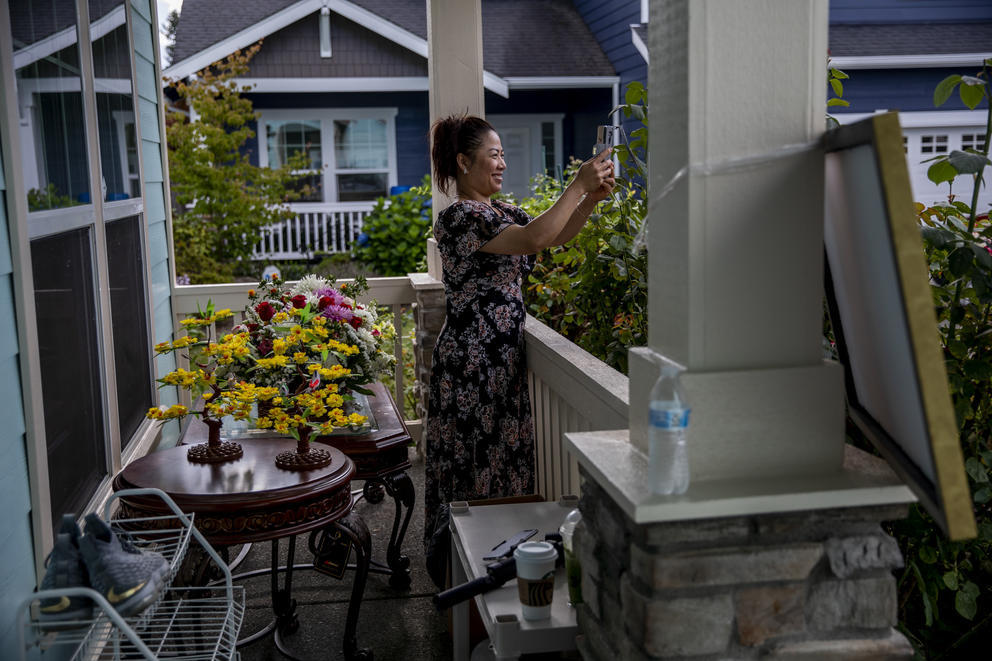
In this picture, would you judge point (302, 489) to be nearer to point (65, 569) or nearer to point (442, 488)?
point (65, 569)

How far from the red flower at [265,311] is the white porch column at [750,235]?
1954 millimetres

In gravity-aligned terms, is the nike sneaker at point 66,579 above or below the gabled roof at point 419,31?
below

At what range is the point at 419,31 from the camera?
13.0 m

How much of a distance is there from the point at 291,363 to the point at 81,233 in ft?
2.60

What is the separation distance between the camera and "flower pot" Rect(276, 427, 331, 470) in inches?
106

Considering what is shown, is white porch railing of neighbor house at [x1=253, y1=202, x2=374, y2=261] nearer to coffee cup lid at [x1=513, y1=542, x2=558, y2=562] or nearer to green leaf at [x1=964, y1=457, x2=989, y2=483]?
coffee cup lid at [x1=513, y1=542, x2=558, y2=562]

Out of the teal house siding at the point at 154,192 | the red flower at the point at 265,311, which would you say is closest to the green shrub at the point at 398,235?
the teal house siding at the point at 154,192

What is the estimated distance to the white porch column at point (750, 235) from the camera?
61.4 inches

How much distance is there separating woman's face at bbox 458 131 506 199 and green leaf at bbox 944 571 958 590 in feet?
6.35

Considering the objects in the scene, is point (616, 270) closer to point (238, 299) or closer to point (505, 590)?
point (505, 590)

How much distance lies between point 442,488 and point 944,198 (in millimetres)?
8608

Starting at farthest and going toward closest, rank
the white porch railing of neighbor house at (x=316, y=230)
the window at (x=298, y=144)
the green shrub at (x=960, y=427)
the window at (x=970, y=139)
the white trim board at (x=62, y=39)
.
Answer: the window at (x=298, y=144), the white porch railing of neighbor house at (x=316, y=230), the window at (x=970, y=139), the white trim board at (x=62, y=39), the green shrub at (x=960, y=427)

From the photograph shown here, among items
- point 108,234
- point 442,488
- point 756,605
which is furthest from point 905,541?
point 108,234

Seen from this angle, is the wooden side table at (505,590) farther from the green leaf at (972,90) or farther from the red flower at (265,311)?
the green leaf at (972,90)
